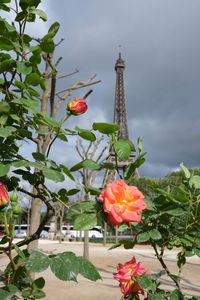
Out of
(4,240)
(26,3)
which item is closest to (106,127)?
(4,240)

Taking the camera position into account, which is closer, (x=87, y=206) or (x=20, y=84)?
(x=87, y=206)

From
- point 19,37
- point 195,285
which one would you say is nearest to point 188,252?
point 19,37

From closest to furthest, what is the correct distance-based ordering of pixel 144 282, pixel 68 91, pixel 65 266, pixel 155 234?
1. pixel 65 266
2. pixel 155 234
3. pixel 144 282
4. pixel 68 91

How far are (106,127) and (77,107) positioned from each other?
0.32 metres

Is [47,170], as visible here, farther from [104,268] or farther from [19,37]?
[104,268]

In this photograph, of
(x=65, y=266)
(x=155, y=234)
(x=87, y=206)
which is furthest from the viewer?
(x=155, y=234)

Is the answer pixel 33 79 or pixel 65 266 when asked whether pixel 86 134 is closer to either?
pixel 33 79

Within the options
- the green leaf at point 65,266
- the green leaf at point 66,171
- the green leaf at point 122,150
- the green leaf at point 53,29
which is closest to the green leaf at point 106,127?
the green leaf at point 122,150

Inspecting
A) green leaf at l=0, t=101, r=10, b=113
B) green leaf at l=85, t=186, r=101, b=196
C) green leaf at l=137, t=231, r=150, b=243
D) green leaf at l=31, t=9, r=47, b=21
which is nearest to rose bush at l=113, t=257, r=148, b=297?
green leaf at l=137, t=231, r=150, b=243

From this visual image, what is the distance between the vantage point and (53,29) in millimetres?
1755

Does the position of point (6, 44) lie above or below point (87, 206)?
above

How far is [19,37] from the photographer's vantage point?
68.8 inches

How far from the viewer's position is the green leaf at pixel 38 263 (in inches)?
44.3

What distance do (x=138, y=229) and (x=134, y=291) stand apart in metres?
0.36
